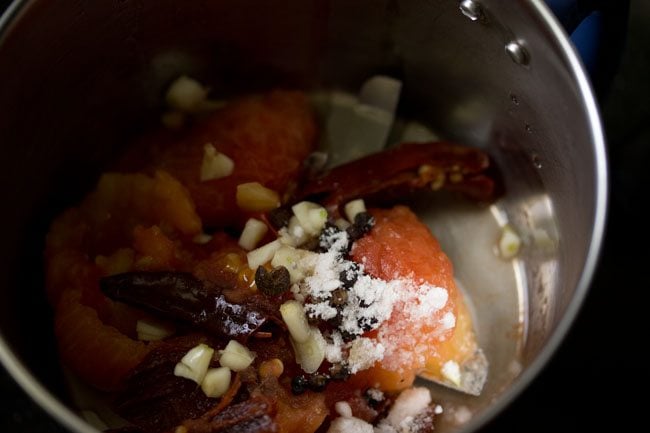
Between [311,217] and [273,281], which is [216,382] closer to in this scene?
[273,281]

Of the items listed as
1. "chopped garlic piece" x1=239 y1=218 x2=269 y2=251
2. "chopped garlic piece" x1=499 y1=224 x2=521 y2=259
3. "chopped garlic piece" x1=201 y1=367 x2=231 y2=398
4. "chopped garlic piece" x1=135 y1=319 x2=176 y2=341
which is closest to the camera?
"chopped garlic piece" x1=201 y1=367 x2=231 y2=398

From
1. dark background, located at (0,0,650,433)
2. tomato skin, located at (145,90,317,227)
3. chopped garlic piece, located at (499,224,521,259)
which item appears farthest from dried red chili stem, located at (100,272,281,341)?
chopped garlic piece, located at (499,224,521,259)

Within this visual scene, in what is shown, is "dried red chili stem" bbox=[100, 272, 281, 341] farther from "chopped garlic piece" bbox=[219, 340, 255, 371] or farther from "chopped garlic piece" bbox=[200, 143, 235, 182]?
"chopped garlic piece" bbox=[200, 143, 235, 182]

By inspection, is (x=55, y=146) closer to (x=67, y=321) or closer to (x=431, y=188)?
(x=67, y=321)

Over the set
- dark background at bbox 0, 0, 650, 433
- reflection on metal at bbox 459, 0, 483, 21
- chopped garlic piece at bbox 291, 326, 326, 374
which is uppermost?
reflection on metal at bbox 459, 0, 483, 21

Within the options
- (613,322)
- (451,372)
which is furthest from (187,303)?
(613,322)
